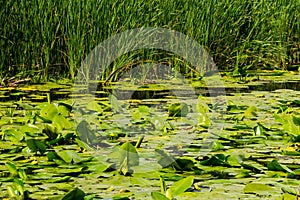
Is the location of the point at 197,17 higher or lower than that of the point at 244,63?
higher

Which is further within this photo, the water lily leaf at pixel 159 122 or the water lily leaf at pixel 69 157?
the water lily leaf at pixel 159 122

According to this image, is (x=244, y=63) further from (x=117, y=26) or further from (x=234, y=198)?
(x=234, y=198)

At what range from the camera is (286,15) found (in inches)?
255

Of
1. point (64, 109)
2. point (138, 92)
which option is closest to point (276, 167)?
point (64, 109)

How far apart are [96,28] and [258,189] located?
3.37 m

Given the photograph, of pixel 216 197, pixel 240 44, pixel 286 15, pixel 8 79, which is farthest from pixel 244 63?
pixel 216 197

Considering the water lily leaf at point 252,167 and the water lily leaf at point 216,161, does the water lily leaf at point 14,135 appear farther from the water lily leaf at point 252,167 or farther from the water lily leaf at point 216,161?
the water lily leaf at point 252,167

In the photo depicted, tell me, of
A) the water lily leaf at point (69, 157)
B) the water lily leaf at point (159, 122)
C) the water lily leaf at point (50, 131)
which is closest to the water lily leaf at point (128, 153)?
the water lily leaf at point (69, 157)

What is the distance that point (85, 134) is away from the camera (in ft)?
9.31

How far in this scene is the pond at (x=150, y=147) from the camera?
83.4 inches

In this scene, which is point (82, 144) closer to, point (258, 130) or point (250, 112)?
point (258, 130)

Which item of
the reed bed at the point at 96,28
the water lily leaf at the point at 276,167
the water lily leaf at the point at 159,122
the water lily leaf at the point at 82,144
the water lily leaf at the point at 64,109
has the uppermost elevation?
the reed bed at the point at 96,28

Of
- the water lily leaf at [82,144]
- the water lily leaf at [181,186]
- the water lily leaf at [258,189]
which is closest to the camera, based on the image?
the water lily leaf at [181,186]

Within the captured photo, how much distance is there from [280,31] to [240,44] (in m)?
0.46
